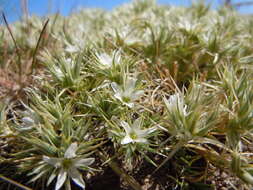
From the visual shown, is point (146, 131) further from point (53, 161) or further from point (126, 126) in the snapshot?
point (53, 161)

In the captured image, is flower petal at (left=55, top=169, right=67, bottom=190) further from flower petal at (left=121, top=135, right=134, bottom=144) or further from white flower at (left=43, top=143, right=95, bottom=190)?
flower petal at (left=121, top=135, right=134, bottom=144)

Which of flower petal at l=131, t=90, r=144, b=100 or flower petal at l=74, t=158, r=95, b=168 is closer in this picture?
flower petal at l=74, t=158, r=95, b=168

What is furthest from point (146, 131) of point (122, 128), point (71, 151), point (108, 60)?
point (108, 60)

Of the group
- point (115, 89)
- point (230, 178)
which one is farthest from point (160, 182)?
point (115, 89)

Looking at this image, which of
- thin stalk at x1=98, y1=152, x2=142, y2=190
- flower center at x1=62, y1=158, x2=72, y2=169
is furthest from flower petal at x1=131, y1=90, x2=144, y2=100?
flower center at x1=62, y1=158, x2=72, y2=169

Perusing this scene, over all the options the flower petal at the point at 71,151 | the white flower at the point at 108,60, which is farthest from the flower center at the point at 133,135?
the white flower at the point at 108,60

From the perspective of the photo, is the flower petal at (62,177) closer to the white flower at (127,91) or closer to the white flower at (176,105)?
the white flower at (127,91)
